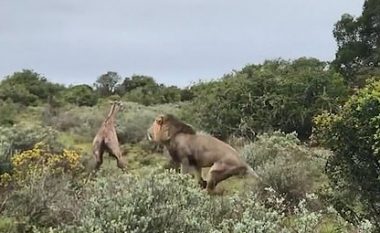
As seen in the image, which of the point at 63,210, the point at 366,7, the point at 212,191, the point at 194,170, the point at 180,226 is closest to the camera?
the point at 180,226

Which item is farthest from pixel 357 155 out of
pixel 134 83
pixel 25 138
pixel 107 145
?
pixel 134 83

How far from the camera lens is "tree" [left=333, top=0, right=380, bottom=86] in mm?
34250

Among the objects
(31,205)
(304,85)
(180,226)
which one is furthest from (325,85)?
(180,226)

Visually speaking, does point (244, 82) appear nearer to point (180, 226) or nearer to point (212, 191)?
point (212, 191)

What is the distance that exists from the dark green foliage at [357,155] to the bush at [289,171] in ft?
9.67

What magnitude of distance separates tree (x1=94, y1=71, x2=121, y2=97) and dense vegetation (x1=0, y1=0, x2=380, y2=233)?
19.7 m

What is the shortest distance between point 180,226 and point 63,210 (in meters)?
2.63

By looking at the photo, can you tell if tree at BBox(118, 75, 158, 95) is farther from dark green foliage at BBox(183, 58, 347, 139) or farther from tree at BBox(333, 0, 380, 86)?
dark green foliage at BBox(183, 58, 347, 139)

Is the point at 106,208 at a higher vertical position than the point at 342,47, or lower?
lower

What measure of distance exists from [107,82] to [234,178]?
3720 cm

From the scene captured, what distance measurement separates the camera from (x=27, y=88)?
42.4 meters

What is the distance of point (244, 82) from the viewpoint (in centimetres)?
2686

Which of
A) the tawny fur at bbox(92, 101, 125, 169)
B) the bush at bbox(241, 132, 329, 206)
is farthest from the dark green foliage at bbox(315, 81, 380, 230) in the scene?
the tawny fur at bbox(92, 101, 125, 169)

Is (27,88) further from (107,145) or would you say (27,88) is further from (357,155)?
(357,155)
